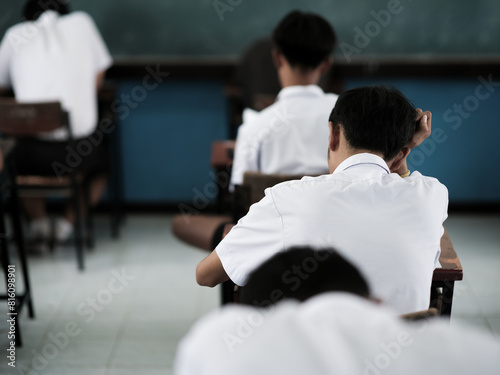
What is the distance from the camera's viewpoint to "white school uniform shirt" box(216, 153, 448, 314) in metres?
1.29

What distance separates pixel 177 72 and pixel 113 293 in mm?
1379

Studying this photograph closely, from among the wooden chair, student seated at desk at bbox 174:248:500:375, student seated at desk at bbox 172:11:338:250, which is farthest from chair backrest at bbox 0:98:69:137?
student seated at desk at bbox 174:248:500:375

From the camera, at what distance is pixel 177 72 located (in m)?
3.72

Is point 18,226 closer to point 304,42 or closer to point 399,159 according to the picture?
point 304,42

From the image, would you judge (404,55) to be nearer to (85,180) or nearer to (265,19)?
(265,19)

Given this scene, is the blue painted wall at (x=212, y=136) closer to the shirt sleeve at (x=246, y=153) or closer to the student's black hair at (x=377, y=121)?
the shirt sleeve at (x=246, y=153)

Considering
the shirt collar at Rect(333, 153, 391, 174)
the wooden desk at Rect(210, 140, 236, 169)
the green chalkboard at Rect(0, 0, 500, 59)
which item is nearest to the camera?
the shirt collar at Rect(333, 153, 391, 174)

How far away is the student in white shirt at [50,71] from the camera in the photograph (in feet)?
10.6

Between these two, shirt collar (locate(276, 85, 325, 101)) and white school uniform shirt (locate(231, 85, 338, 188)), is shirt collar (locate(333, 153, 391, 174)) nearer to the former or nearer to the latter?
white school uniform shirt (locate(231, 85, 338, 188))

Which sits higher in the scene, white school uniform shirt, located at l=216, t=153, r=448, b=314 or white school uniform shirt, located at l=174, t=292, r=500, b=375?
white school uniform shirt, located at l=174, t=292, r=500, b=375

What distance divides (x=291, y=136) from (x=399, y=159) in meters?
0.70

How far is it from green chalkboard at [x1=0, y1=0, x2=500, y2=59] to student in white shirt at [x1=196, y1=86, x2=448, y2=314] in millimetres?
2271

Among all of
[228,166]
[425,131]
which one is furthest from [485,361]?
[228,166]

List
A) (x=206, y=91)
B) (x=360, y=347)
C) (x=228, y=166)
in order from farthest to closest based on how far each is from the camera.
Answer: (x=206, y=91), (x=228, y=166), (x=360, y=347)
